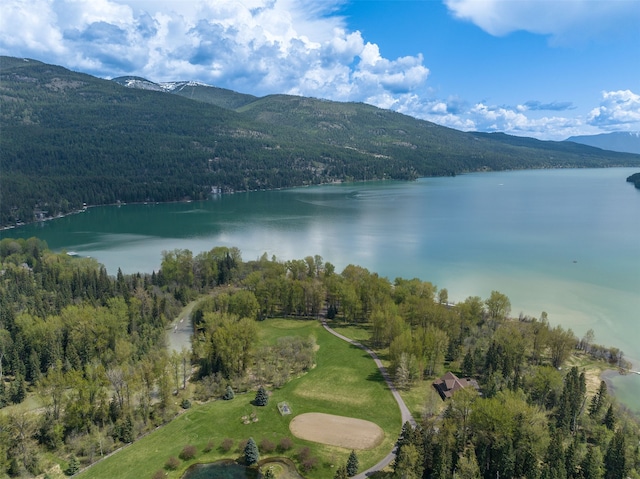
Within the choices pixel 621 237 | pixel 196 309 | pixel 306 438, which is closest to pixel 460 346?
pixel 306 438

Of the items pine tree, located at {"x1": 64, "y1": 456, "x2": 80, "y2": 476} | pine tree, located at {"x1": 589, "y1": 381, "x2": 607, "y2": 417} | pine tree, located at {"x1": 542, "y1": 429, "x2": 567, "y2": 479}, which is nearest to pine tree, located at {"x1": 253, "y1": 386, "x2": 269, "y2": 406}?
pine tree, located at {"x1": 64, "y1": 456, "x2": 80, "y2": 476}

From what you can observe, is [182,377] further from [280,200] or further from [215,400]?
[280,200]

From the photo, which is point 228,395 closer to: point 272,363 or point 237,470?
point 272,363

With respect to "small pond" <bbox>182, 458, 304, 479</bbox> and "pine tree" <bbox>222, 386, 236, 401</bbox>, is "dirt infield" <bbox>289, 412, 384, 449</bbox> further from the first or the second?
"pine tree" <bbox>222, 386, 236, 401</bbox>

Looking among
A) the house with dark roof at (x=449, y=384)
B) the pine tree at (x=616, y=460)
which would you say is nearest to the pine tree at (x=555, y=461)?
the pine tree at (x=616, y=460)

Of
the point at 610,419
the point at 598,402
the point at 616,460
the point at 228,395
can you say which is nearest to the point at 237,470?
the point at 228,395
